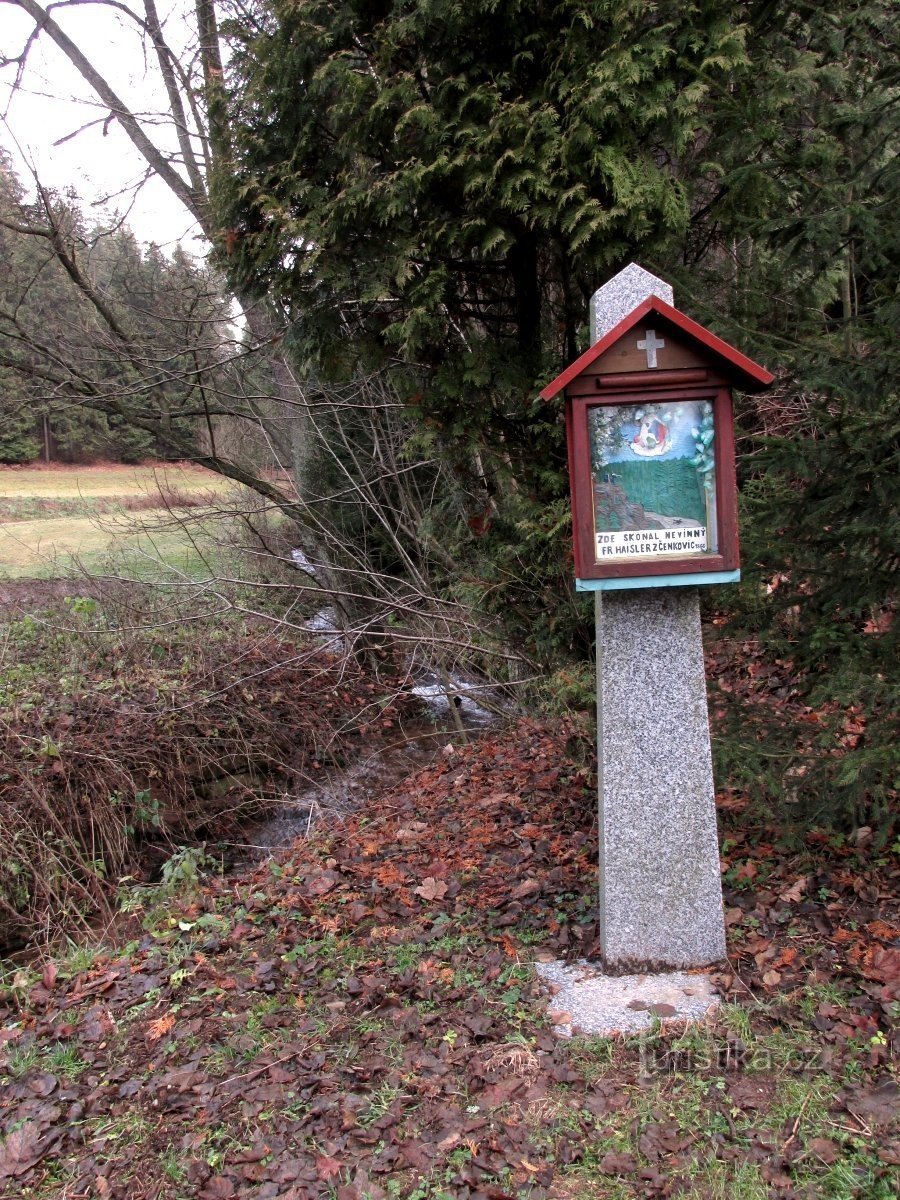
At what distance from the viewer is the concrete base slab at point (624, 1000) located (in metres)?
3.23

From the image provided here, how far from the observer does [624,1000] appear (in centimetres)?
336

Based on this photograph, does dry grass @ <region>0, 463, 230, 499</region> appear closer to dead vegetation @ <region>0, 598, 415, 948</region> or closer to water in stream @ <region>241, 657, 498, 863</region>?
dead vegetation @ <region>0, 598, 415, 948</region>

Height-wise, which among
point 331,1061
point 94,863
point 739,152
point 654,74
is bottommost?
point 94,863

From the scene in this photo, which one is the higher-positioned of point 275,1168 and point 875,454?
point 875,454

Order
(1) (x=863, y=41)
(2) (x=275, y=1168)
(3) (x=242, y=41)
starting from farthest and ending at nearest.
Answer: (3) (x=242, y=41) < (1) (x=863, y=41) < (2) (x=275, y=1168)

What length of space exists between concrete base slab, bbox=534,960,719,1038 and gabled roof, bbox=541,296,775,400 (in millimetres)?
2312

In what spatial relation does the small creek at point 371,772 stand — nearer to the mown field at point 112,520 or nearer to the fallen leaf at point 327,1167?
the mown field at point 112,520

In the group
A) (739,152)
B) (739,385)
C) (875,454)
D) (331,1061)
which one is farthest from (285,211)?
(331,1061)

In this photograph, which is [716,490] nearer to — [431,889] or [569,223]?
[569,223]

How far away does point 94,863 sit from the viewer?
269 inches

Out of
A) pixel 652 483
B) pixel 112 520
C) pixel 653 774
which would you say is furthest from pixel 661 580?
pixel 112 520

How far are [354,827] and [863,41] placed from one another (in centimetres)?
600

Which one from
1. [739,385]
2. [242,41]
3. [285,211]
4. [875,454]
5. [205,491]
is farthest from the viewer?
[205,491]

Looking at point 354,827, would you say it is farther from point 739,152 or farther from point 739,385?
point 739,152
